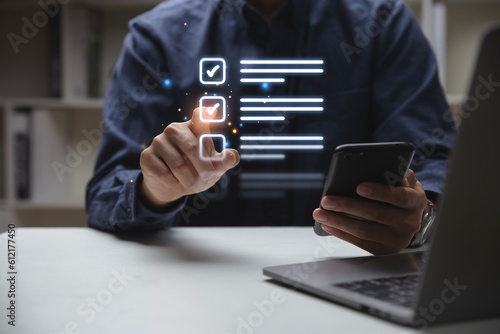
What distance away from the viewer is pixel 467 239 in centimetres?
33

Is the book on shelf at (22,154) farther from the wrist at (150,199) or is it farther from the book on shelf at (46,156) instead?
the wrist at (150,199)

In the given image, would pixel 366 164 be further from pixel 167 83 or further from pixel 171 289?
pixel 167 83

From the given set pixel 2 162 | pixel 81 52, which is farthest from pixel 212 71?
pixel 2 162

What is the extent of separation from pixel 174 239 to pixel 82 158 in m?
0.77

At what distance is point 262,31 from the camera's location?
Answer: 94 centimetres

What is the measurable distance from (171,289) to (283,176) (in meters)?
0.52

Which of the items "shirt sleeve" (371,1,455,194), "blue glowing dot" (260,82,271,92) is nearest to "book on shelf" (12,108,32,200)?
"blue glowing dot" (260,82,271,92)

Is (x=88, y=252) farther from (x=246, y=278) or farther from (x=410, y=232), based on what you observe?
(x=410, y=232)

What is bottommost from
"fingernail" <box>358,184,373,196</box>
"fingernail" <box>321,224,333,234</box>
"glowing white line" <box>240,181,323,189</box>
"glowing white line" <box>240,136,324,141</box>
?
"glowing white line" <box>240,181,323,189</box>

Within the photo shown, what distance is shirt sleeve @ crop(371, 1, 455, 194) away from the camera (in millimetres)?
916

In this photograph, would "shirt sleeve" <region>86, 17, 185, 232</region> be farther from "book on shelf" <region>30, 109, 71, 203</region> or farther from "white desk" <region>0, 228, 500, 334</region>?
"book on shelf" <region>30, 109, 71, 203</region>

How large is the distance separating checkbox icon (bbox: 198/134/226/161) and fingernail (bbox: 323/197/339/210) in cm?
13

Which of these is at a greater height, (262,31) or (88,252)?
(262,31)

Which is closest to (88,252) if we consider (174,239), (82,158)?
(174,239)
